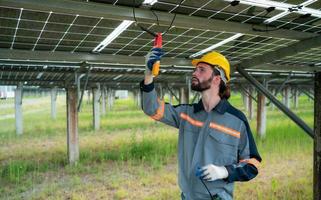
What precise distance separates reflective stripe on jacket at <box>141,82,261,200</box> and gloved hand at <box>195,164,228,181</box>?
0.09m

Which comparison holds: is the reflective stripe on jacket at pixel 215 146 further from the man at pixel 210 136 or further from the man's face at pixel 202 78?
the man's face at pixel 202 78

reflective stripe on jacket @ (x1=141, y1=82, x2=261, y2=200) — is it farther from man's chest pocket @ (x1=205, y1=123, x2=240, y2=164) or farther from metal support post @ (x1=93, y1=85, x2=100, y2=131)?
metal support post @ (x1=93, y1=85, x2=100, y2=131)

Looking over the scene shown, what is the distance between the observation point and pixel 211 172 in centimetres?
247

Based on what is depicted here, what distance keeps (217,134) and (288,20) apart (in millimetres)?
2757

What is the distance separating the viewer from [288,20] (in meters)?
4.69

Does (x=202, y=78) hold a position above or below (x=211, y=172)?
above

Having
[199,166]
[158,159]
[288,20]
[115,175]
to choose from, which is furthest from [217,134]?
[158,159]

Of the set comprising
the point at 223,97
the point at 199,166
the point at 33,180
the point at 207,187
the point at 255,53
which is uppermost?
the point at 255,53

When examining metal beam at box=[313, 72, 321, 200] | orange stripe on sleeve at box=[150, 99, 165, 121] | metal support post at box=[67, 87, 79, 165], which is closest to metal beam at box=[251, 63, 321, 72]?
metal beam at box=[313, 72, 321, 200]

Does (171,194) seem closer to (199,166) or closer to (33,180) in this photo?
(33,180)

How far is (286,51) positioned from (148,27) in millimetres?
2705

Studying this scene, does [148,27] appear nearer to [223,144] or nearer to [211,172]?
[223,144]

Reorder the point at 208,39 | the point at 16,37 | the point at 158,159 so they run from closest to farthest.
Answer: the point at 16,37, the point at 208,39, the point at 158,159

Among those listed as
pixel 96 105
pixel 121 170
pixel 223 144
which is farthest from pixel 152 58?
pixel 96 105
